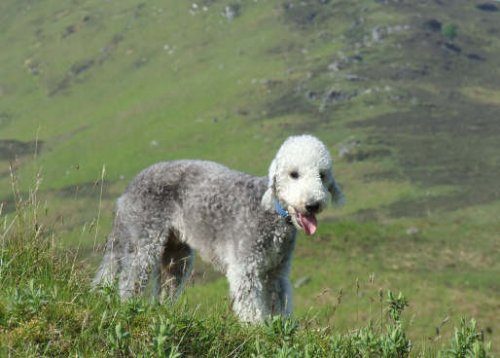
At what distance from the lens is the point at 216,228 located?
1016 cm

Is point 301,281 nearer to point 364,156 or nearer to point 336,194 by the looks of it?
point 336,194

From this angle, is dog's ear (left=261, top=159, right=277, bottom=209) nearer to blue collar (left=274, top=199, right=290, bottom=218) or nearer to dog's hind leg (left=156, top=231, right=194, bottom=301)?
blue collar (left=274, top=199, right=290, bottom=218)

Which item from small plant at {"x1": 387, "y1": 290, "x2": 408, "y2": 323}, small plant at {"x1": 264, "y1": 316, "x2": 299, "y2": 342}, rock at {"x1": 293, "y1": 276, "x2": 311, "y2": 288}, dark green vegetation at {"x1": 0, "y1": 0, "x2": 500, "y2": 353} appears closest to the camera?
small plant at {"x1": 264, "y1": 316, "x2": 299, "y2": 342}

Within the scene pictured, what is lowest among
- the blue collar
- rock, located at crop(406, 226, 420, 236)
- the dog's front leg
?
rock, located at crop(406, 226, 420, 236)

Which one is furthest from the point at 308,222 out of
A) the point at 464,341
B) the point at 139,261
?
the point at 464,341

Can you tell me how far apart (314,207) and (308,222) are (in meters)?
0.29

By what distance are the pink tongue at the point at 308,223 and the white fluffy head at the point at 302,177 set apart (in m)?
0.04

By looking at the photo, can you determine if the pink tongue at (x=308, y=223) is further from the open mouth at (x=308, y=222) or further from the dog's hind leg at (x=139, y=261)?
the dog's hind leg at (x=139, y=261)

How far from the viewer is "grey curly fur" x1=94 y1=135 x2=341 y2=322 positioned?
29.7ft

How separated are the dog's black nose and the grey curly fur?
0.03 meters

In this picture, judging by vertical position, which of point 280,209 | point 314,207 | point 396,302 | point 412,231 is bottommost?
point 412,231

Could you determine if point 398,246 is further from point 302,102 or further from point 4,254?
point 302,102

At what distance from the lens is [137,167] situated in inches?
5974

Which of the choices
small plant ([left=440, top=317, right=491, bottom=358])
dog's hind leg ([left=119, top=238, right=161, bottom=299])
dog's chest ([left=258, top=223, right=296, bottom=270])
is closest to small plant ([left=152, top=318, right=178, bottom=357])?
small plant ([left=440, top=317, right=491, bottom=358])
